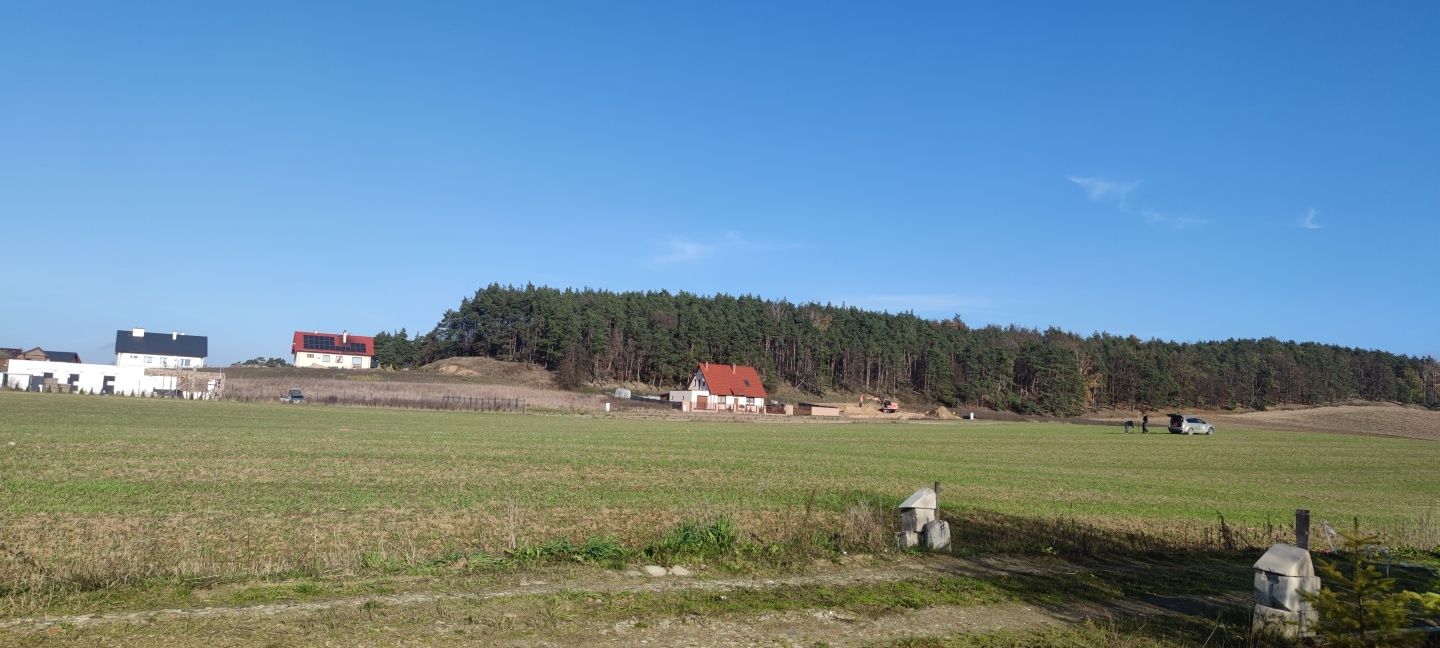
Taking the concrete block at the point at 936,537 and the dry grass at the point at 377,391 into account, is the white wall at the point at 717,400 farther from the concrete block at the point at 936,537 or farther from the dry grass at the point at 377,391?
the concrete block at the point at 936,537

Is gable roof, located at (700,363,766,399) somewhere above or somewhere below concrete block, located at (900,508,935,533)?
above

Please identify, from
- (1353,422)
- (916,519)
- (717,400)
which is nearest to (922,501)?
(916,519)

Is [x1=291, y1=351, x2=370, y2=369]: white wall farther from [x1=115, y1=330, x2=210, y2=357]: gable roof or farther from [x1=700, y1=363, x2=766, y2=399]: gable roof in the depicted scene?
[x1=700, y1=363, x2=766, y2=399]: gable roof

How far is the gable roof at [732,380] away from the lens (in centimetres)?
11429

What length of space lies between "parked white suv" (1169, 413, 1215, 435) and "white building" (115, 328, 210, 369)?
130674 mm

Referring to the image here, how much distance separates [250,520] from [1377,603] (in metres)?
17.1

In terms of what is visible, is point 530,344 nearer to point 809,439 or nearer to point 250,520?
point 809,439

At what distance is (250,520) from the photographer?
16.5m

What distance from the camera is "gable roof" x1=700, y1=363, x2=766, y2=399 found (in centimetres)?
11429

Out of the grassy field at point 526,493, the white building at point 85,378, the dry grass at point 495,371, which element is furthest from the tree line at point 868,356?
the grassy field at point 526,493

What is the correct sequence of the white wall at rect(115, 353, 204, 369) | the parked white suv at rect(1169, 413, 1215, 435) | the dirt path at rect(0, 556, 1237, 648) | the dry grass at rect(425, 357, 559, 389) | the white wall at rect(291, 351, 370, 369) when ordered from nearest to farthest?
the dirt path at rect(0, 556, 1237, 648)
the parked white suv at rect(1169, 413, 1215, 435)
the dry grass at rect(425, 357, 559, 389)
the white wall at rect(115, 353, 204, 369)
the white wall at rect(291, 351, 370, 369)

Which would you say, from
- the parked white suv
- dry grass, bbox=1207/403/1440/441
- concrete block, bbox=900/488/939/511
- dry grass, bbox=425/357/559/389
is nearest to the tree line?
dry grass, bbox=425/357/559/389

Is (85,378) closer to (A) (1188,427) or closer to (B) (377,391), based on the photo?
(B) (377,391)

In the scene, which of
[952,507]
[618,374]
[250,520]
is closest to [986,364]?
[618,374]
